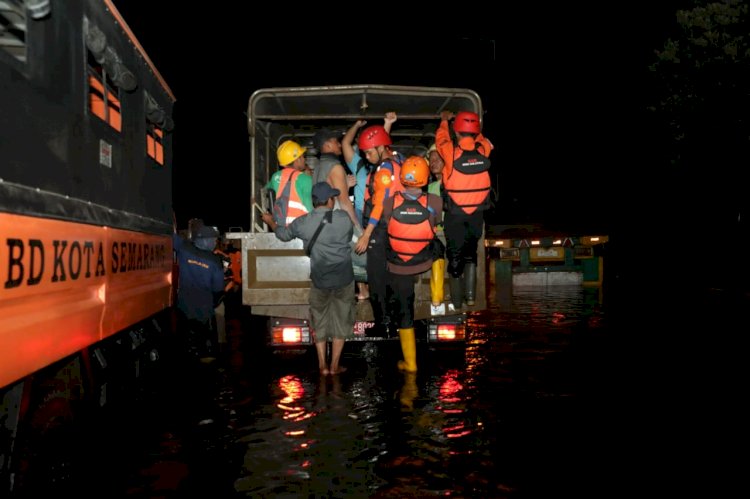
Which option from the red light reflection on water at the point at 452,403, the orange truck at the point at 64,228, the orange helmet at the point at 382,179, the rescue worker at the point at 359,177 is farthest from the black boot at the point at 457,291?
the orange truck at the point at 64,228

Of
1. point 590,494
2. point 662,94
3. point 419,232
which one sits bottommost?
point 590,494

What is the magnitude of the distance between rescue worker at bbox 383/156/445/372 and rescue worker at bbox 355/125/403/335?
0.10 m

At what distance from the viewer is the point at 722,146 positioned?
2191cm

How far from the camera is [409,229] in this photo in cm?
739

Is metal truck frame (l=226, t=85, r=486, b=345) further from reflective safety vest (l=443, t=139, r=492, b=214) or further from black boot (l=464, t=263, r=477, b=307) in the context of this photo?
reflective safety vest (l=443, t=139, r=492, b=214)

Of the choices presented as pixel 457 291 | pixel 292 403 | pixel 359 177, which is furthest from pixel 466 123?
pixel 292 403

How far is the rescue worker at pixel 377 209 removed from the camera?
762 centimetres

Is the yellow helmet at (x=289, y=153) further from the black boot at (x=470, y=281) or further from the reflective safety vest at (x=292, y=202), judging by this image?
the black boot at (x=470, y=281)

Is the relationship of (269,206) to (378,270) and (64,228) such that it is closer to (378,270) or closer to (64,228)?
(378,270)

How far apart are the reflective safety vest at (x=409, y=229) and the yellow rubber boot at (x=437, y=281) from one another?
420mm

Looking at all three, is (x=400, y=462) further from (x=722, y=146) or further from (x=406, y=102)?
(x=722, y=146)

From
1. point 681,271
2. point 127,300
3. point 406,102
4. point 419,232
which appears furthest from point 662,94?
point 127,300

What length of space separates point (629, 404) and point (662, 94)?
21.1 meters

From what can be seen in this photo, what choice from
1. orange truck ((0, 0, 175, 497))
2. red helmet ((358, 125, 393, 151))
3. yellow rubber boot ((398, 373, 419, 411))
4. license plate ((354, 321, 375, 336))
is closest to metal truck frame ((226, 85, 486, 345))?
license plate ((354, 321, 375, 336))
